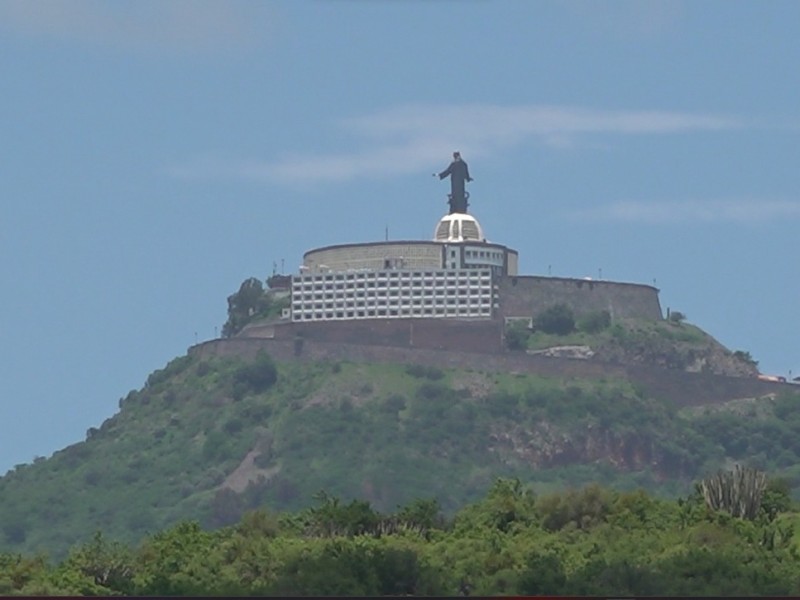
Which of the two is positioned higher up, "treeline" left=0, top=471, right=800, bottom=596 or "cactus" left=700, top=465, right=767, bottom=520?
"cactus" left=700, top=465, right=767, bottom=520

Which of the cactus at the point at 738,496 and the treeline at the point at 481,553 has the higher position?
the cactus at the point at 738,496

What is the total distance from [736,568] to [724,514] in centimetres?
1368

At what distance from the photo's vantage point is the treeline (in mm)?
62656

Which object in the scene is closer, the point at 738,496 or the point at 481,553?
the point at 481,553

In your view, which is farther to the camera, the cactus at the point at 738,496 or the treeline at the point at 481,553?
the cactus at the point at 738,496

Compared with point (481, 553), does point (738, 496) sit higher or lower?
higher

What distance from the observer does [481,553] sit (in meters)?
71.5

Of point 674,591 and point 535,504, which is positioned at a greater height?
point 535,504

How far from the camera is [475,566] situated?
68.9m

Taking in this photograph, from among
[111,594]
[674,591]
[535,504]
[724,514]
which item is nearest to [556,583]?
[674,591]

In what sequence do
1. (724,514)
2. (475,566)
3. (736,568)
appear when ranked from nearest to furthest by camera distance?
(736,568)
(475,566)
(724,514)

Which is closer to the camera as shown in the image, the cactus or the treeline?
the treeline

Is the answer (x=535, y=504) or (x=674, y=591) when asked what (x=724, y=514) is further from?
(x=674, y=591)

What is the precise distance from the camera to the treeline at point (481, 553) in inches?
2467
